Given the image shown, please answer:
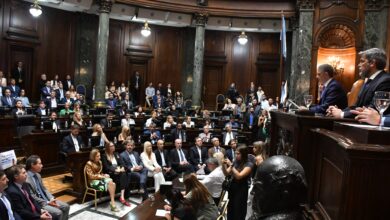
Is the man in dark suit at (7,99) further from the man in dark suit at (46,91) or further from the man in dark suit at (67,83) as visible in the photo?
the man in dark suit at (67,83)

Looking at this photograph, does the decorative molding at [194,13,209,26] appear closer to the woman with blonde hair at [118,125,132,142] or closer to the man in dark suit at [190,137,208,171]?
the man in dark suit at [190,137,208,171]

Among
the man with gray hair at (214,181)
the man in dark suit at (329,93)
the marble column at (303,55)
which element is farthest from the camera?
the marble column at (303,55)

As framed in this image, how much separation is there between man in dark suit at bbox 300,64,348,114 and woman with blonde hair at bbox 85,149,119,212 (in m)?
5.01

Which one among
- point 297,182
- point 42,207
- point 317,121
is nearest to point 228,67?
point 42,207

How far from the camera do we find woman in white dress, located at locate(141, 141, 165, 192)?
7.98 metres

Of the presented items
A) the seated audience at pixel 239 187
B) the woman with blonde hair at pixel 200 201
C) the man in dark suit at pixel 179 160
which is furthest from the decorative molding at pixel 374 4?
the woman with blonde hair at pixel 200 201

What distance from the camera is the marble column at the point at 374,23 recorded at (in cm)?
1129

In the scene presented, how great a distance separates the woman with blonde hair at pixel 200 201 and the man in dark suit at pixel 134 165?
3740mm

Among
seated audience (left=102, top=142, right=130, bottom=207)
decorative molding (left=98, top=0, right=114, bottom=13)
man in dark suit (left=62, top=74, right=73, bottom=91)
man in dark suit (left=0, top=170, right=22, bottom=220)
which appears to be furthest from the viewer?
man in dark suit (left=62, top=74, right=73, bottom=91)

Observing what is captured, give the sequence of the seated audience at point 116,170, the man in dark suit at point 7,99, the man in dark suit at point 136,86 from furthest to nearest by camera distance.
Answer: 1. the man in dark suit at point 136,86
2. the man in dark suit at point 7,99
3. the seated audience at point 116,170

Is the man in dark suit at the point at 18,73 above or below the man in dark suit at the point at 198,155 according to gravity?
above

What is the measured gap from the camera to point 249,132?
1155 cm

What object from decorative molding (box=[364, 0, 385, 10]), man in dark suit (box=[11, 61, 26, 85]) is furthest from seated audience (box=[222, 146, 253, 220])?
man in dark suit (box=[11, 61, 26, 85])

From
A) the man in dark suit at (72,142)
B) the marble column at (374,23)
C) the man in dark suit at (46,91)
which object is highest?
the marble column at (374,23)
